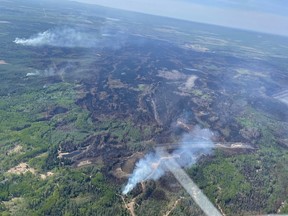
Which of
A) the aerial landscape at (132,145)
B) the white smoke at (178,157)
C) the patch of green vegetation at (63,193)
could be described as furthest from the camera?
the white smoke at (178,157)

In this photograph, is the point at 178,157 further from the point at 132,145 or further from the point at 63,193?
the point at 63,193

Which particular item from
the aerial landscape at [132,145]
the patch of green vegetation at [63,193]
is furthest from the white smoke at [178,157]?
the patch of green vegetation at [63,193]

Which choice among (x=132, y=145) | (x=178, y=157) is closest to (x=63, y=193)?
(x=132, y=145)

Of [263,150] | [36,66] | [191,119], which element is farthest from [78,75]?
[263,150]

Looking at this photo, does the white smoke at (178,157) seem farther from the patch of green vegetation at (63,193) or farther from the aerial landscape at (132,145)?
the patch of green vegetation at (63,193)

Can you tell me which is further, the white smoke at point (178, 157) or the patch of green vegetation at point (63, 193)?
the white smoke at point (178, 157)

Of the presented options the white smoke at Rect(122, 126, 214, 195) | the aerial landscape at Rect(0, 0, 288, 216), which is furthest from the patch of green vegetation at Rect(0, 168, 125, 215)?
the white smoke at Rect(122, 126, 214, 195)

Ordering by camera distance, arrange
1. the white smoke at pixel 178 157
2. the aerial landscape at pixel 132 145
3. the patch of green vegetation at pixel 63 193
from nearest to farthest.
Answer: the patch of green vegetation at pixel 63 193 < the aerial landscape at pixel 132 145 < the white smoke at pixel 178 157

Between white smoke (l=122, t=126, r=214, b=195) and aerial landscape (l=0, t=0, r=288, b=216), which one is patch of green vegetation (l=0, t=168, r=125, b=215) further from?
white smoke (l=122, t=126, r=214, b=195)

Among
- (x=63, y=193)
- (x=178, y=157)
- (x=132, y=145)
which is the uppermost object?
(x=178, y=157)

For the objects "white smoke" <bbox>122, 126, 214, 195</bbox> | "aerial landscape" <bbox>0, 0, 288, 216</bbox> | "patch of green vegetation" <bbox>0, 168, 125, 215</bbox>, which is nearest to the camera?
"patch of green vegetation" <bbox>0, 168, 125, 215</bbox>
